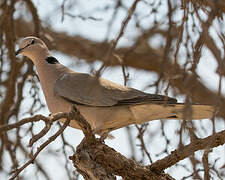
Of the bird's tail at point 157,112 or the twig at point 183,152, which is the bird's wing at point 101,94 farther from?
the twig at point 183,152


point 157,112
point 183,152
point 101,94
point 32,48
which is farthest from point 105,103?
point 183,152

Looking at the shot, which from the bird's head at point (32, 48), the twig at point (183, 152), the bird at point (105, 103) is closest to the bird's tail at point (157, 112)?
the bird at point (105, 103)

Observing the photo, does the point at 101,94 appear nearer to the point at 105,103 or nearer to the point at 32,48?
the point at 105,103

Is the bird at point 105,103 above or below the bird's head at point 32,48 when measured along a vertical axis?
below

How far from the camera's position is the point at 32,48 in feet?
15.7

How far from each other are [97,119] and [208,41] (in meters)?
2.10

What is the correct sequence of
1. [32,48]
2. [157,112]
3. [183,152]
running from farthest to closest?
[32,48]
[157,112]
[183,152]

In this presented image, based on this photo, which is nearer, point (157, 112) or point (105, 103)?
point (157, 112)

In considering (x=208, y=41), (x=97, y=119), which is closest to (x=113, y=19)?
(x=208, y=41)

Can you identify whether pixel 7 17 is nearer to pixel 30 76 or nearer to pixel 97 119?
pixel 30 76

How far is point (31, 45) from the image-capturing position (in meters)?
4.79

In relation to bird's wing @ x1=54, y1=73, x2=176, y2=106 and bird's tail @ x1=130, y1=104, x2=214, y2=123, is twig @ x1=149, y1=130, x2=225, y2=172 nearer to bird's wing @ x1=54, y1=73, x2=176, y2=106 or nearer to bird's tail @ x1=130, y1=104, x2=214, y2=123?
bird's tail @ x1=130, y1=104, x2=214, y2=123

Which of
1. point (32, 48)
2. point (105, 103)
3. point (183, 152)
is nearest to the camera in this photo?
point (183, 152)

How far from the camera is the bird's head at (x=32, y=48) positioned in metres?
4.79
